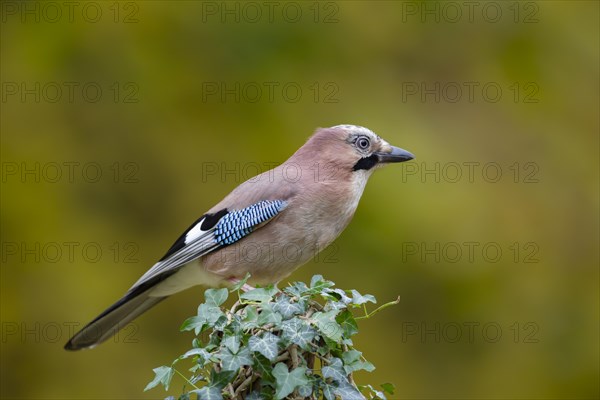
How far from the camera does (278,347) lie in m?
3.10

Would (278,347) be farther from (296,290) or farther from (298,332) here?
(296,290)

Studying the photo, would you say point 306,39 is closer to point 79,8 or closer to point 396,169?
point 396,169

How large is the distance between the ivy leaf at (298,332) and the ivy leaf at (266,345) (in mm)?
44

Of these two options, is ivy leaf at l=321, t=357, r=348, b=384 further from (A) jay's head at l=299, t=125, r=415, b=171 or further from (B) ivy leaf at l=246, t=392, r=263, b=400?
(A) jay's head at l=299, t=125, r=415, b=171

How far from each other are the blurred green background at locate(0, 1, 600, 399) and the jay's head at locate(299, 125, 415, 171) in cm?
138

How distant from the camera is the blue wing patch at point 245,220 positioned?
15.4 feet

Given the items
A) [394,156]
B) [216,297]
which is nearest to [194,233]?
[394,156]

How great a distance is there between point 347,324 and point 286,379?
332 millimetres

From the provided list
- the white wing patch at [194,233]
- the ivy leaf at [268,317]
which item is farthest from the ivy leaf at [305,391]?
the white wing patch at [194,233]

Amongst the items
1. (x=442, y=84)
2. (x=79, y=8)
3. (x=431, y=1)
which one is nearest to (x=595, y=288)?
(x=442, y=84)

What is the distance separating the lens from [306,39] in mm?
6559

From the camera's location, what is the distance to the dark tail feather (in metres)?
4.67

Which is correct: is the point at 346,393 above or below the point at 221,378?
below

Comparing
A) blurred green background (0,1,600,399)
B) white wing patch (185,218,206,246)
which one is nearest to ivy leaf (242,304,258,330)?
white wing patch (185,218,206,246)
